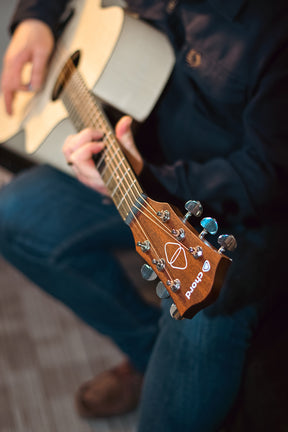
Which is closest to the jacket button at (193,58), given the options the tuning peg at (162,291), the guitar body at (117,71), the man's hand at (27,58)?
the guitar body at (117,71)

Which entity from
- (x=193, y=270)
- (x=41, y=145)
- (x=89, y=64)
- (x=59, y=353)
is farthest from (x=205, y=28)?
(x=59, y=353)

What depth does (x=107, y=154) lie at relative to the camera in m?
0.64

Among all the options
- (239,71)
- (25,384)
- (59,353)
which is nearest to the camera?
(239,71)

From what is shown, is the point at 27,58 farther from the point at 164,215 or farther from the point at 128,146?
the point at 164,215

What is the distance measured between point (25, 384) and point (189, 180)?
28.2 inches

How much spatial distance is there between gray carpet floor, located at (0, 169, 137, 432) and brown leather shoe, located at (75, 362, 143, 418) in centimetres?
3

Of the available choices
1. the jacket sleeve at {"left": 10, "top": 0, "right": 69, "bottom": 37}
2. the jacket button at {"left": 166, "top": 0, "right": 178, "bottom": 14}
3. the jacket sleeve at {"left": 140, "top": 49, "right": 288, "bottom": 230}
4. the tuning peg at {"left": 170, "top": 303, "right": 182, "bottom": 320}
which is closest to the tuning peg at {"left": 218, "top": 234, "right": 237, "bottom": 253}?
the tuning peg at {"left": 170, "top": 303, "right": 182, "bottom": 320}

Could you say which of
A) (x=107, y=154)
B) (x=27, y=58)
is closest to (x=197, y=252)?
(x=107, y=154)

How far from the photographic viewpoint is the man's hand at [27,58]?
94 cm

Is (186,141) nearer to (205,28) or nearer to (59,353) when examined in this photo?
(205,28)

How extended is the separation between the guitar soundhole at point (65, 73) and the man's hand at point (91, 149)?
0.24 meters

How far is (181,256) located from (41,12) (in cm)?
79

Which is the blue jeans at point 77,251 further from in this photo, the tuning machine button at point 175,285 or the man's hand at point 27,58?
the tuning machine button at point 175,285

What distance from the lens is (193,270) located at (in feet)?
1.50
